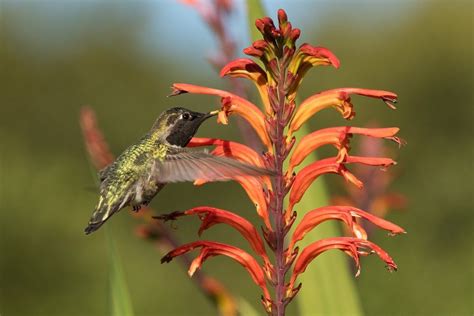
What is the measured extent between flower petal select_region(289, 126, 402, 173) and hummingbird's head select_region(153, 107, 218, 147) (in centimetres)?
55

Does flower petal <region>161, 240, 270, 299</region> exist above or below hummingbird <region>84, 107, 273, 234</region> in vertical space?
below

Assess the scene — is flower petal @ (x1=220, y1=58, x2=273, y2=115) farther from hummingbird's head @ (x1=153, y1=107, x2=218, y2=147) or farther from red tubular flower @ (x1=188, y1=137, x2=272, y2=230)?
hummingbird's head @ (x1=153, y1=107, x2=218, y2=147)

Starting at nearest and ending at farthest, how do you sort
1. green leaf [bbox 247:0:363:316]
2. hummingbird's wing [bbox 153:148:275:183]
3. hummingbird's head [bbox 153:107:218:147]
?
hummingbird's wing [bbox 153:148:275:183], hummingbird's head [bbox 153:107:218:147], green leaf [bbox 247:0:363:316]

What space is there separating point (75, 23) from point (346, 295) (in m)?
12.3

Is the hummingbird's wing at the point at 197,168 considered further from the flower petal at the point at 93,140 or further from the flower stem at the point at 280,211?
the flower petal at the point at 93,140

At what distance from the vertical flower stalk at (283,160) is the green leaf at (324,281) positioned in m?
0.61

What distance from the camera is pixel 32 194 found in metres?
8.63

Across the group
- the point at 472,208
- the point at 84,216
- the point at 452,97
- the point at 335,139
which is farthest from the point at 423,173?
the point at 335,139

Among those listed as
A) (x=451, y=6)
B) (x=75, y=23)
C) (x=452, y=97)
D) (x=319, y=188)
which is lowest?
(x=319, y=188)

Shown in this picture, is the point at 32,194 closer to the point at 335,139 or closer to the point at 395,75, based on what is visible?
the point at 335,139

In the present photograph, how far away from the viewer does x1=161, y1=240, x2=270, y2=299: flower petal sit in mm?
2379

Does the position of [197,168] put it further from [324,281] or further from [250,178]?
[324,281]

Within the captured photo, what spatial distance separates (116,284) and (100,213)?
0.67m

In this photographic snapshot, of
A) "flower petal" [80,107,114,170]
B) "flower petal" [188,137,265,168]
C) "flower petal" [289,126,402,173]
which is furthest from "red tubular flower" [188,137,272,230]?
"flower petal" [80,107,114,170]
